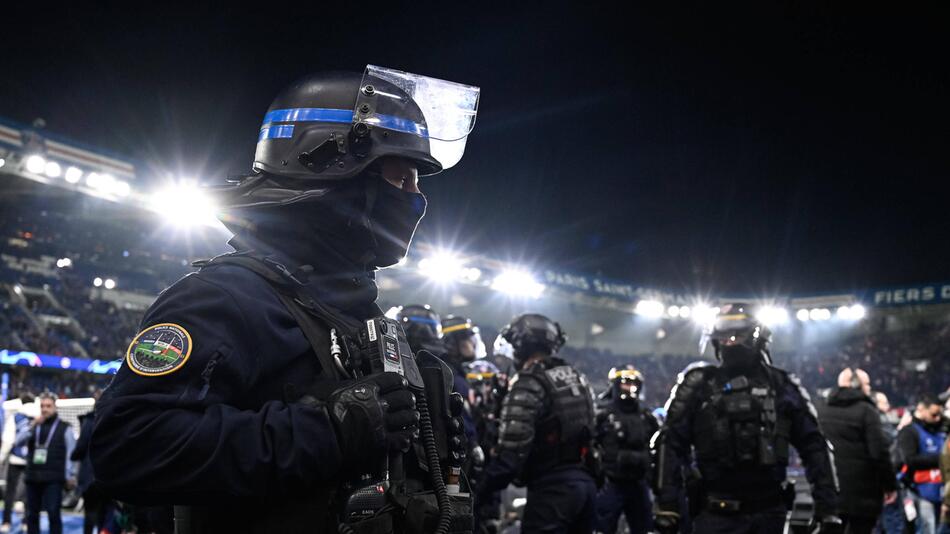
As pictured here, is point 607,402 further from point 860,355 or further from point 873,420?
point 860,355

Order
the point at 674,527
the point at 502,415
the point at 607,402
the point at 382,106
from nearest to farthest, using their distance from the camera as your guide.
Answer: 1. the point at 382,106
2. the point at 674,527
3. the point at 502,415
4. the point at 607,402

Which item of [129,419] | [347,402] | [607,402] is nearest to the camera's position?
[129,419]

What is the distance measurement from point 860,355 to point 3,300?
4137cm

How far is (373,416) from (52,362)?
2901 cm

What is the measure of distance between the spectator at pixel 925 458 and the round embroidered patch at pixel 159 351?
1034 cm

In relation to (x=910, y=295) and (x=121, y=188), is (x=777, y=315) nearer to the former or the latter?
(x=910, y=295)

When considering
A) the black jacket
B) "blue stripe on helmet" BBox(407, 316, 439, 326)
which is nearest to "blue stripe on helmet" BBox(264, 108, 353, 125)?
"blue stripe on helmet" BBox(407, 316, 439, 326)

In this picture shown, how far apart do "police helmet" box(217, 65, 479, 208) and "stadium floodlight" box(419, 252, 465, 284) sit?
92.3ft

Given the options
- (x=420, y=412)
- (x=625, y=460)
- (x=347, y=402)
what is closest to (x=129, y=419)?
(x=347, y=402)

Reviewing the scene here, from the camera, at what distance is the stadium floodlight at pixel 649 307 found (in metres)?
42.8

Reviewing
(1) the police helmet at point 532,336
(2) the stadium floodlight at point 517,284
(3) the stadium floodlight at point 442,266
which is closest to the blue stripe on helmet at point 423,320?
(1) the police helmet at point 532,336

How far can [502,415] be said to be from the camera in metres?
6.45

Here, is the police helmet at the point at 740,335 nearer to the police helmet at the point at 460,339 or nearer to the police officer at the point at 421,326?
the police officer at the point at 421,326

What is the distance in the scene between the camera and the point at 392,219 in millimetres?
2426
